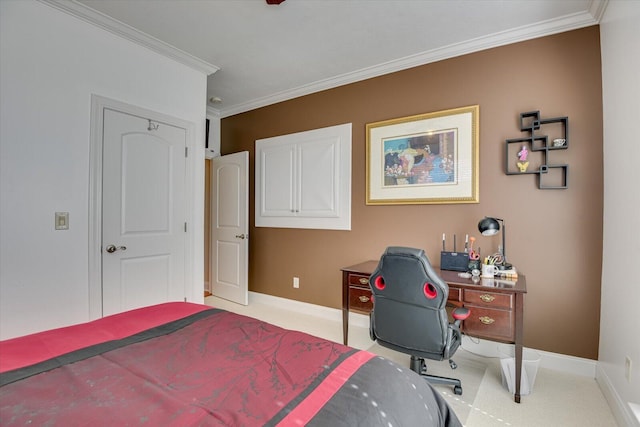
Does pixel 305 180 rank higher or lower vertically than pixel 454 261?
higher

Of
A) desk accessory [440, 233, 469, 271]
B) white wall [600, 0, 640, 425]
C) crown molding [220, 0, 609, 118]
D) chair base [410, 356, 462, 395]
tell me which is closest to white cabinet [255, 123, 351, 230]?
crown molding [220, 0, 609, 118]

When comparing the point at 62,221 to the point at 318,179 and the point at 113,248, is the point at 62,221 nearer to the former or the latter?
the point at 113,248

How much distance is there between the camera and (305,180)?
3670 mm

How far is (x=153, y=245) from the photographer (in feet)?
9.28

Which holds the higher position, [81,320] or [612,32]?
[612,32]

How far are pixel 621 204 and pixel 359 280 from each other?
1811 millimetres

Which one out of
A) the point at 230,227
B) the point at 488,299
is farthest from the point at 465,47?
the point at 230,227

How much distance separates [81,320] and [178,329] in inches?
60.2

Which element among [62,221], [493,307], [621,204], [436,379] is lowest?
[436,379]

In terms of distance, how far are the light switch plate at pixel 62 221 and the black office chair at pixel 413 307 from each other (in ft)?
7.46

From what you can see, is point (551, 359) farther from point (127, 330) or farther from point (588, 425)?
point (127, 330)

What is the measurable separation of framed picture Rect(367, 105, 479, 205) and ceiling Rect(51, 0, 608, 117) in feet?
1.99

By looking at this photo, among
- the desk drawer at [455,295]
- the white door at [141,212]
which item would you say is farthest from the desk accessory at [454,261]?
the white door at [141,212]

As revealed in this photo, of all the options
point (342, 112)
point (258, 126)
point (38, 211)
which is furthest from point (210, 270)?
point (342, 112)
